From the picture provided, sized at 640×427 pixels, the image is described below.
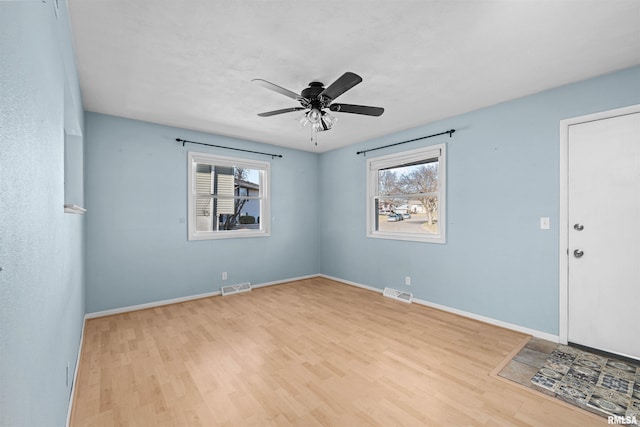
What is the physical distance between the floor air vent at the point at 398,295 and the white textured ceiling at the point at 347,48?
2688 mm

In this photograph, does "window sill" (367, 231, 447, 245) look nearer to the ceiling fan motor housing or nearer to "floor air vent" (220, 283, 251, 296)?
"floor air vent" (220, 283, 251, 296)

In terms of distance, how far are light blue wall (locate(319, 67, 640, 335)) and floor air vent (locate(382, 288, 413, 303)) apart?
0.10 m

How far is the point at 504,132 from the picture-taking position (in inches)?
130

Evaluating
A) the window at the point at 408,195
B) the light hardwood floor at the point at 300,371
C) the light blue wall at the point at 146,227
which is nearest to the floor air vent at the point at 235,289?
the light blue wall at the point at 146,227

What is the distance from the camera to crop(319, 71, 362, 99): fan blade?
82.2 inches

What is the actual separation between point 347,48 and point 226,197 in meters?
3.27

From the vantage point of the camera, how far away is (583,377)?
7.38ft

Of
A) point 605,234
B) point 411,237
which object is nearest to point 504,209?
point 605,234

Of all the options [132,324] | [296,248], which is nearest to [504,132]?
[296,248]

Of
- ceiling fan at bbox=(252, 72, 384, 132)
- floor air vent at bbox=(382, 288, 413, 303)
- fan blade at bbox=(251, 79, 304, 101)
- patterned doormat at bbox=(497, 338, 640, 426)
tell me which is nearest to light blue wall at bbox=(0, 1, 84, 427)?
fan blade at bbox=(251, 79, 304, 101)

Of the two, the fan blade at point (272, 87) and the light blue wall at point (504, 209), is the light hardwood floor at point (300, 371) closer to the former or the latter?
the light blue wall at point (504, 209)

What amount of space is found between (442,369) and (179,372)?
2208mm

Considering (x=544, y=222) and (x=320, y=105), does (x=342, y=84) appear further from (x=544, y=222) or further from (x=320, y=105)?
(x=544, y=222)

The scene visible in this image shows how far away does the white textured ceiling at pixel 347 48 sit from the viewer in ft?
5.98
